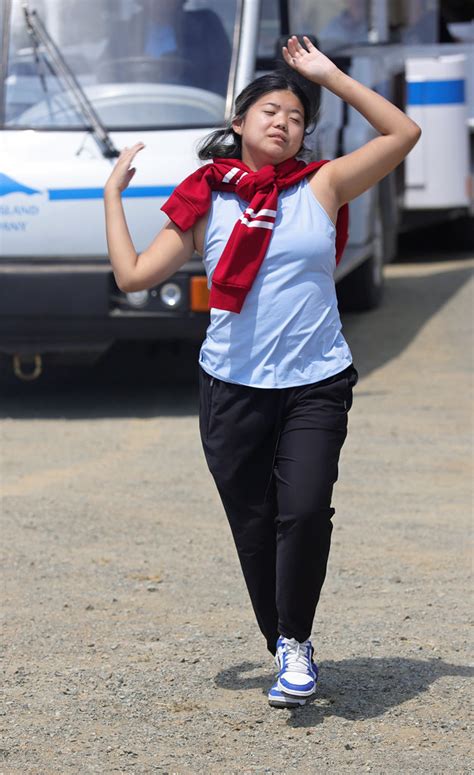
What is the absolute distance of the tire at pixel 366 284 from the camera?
11094 mm

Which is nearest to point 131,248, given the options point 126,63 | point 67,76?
point 67,76

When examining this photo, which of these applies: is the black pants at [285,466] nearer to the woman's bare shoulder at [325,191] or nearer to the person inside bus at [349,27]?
the woman's bare shoulder at [325,191]

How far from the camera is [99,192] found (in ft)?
25.6

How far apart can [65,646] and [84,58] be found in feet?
14.7

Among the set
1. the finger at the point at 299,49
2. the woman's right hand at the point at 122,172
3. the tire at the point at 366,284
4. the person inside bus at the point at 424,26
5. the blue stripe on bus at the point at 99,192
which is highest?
the finger at the point at 299,49

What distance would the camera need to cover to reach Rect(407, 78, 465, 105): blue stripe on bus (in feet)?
36.5

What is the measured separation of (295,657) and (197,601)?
1197 mm

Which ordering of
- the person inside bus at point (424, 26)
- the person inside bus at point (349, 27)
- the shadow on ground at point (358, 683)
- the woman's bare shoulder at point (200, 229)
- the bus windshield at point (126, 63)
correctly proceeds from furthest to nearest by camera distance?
the person inside bus at point (424, 26) < the person inside bus at point (349, 27) < the bus windshield at point (126, 63) < the shadow on ground at point (358, 683) < the woman's bare shoulder at point (200, 229)

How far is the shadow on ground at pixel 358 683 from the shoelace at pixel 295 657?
126mm

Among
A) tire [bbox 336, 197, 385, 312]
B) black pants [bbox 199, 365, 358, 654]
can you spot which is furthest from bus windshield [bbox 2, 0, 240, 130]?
black pants [bbox 199, 365, 358, 654]

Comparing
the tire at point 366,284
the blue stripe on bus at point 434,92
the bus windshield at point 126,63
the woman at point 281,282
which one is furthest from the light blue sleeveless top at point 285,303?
the blue stripe on bus at point 434,92

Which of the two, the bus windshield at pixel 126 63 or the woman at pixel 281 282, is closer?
the woman at pixel 281 282

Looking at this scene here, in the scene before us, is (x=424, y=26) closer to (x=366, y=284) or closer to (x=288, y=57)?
(x=366, y=284)

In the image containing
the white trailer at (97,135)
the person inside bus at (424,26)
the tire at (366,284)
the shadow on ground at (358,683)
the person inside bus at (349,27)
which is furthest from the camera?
the person inside bus at (424,26)
